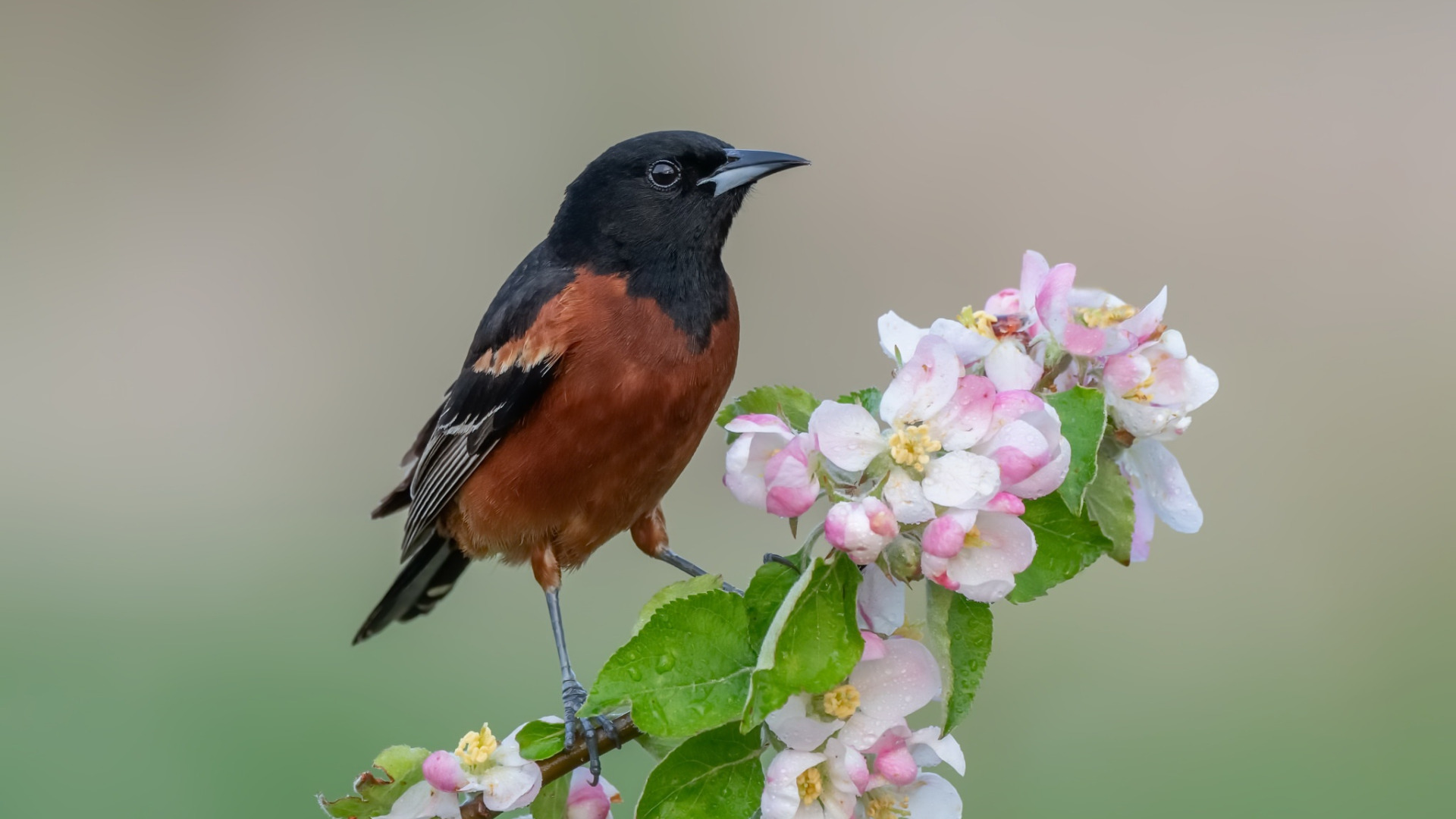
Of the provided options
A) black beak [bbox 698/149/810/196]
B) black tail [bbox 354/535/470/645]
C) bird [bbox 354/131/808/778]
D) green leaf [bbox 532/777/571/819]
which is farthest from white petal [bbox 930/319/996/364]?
black tail [bbox 354/535/470/645]

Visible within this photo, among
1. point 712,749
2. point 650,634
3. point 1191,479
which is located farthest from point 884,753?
point 1191,479

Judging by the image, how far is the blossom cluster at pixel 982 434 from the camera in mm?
1158

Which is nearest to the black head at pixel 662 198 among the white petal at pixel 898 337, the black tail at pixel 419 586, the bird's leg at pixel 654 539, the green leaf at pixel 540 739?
the bird's leg at pixel 654 539

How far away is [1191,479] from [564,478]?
409 centimetres

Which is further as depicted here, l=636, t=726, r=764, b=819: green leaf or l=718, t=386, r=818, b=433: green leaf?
l=718, t=386, r=818, b=433: green leaf

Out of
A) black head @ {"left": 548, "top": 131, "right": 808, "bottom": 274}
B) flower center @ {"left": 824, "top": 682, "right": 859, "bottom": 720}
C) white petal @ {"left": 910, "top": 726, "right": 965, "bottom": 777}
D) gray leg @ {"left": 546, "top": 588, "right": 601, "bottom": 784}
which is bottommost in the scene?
gray leg @ {"left": 546, "top": 588, "right": 601, "bottom": 784}

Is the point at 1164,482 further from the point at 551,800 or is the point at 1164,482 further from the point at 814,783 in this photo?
the point at 551,800

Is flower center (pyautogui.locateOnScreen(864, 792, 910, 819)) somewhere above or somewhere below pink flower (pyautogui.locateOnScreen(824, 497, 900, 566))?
below

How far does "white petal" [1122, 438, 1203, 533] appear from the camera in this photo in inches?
57.1

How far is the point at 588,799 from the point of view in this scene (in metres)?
1.51

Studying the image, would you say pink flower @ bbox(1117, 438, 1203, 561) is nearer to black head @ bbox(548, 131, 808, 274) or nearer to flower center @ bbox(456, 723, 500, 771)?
flower center @ bbox(456, 723, 500, 771)

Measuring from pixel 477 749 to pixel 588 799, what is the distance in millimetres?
243

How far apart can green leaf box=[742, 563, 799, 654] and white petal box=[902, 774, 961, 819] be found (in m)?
0.26

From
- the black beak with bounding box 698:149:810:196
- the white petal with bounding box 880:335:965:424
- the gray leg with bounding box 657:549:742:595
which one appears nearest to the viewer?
the white petal with bounding box 880:335:965:424
